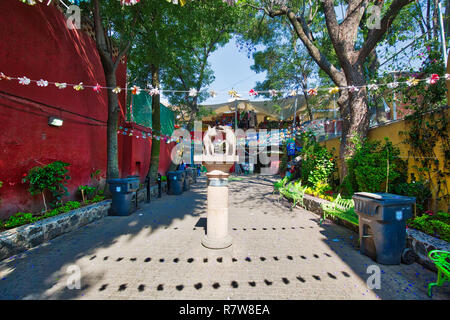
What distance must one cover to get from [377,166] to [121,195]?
298 inches

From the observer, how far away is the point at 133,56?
898 centimetres

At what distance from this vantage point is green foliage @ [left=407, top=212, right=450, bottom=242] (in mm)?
3334

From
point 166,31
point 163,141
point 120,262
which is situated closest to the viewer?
point 120,262

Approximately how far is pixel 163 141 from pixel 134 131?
3752mm

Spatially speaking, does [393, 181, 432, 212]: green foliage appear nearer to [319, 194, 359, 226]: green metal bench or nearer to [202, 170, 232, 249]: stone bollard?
[319, 194, 359, 226]: green metal bench

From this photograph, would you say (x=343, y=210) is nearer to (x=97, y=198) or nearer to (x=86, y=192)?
(x=97, y=198)

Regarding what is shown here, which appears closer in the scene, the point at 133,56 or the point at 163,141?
the point at 133,56

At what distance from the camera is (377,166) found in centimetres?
534

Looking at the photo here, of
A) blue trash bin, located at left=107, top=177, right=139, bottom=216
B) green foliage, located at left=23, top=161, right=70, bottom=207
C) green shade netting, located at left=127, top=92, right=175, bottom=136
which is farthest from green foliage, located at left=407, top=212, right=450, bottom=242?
green shade netting, located at left=127, top=92, right=175, bottom=136

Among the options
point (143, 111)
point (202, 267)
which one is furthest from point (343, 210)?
point (143, 111)

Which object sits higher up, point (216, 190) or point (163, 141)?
point (163, 141)
